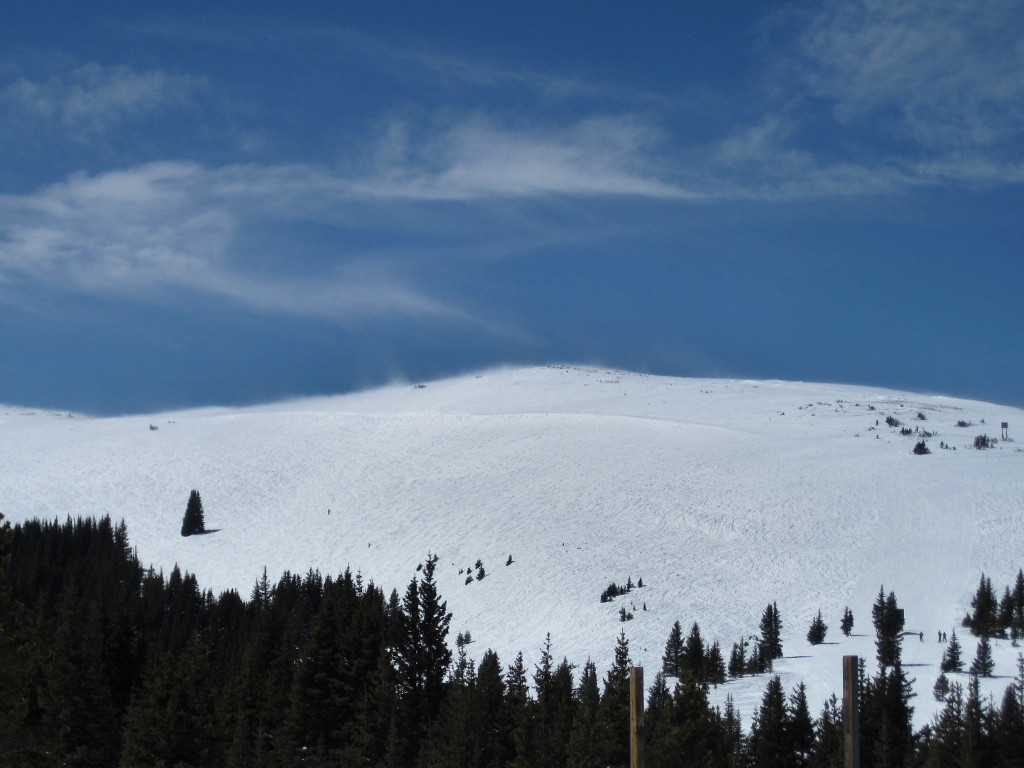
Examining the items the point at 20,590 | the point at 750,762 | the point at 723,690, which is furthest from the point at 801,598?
the point at 20,590

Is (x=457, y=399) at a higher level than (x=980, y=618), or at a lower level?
higher

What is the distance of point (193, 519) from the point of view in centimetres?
9362

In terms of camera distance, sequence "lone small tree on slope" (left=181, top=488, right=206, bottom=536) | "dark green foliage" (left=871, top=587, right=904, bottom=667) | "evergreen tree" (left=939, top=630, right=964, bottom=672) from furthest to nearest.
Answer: "lone small tree on slope" (left=181, top=488, right=206, bottom=536), "evergreen tree" (left=939, top=630, right=964, bottom=672), "dark green foliage" (left=871, top=587, right=904, bottom=667)

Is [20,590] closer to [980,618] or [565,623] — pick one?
[565,623]

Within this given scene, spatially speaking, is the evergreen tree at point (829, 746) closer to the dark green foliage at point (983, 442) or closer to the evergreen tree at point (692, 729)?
the evergreen tree at point (692, 729)

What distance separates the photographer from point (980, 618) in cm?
4719

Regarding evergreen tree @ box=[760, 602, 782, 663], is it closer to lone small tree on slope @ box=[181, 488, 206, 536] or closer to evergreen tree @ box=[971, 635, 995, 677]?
evergreen tree @ box=[971, 635, 995, 677]

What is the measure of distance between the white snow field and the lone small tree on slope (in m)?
1.66

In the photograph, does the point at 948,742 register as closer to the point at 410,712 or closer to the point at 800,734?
the point at 800,734

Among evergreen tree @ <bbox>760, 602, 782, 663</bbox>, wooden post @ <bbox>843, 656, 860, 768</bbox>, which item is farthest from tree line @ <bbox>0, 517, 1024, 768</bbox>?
wooden post @ <bbox>843, 656, 860, 768</bbox>

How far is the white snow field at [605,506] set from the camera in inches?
2306

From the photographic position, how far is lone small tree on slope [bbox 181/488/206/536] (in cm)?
9300

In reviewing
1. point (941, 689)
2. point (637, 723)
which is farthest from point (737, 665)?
point (637, 723)

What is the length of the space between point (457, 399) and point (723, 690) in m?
123
